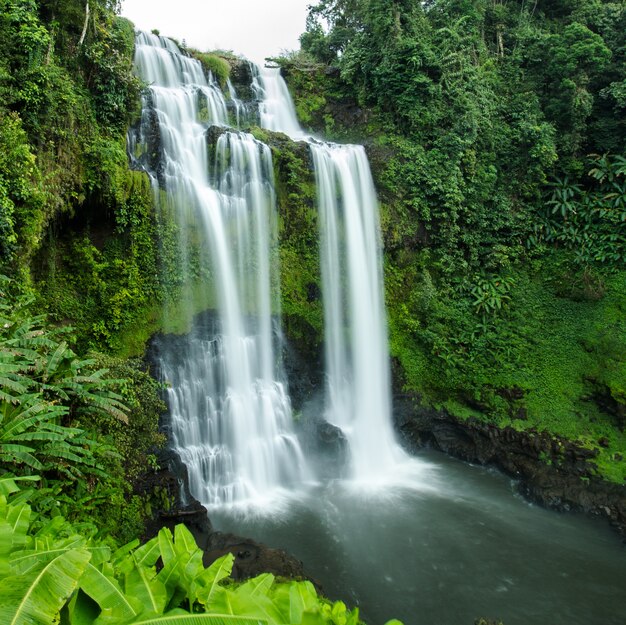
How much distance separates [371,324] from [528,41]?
13.7 meters

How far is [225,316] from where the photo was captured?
38.7 feet

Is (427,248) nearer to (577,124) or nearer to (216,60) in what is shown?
(577,124)

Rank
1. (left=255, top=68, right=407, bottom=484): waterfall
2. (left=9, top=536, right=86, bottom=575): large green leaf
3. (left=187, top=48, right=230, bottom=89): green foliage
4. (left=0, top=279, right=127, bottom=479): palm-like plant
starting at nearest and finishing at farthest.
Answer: (left=9, top=536, right=86, bottom=575): large green leaf
(left=0, top=279, right=127, bottom=479): palm-like plant
(left=255, top=68, right=407, bottom=484): waterfall
(left=187, top=48, right=230, bottom=89): green foliage

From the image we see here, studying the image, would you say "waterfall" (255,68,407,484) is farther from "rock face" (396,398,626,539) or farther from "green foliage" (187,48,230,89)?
"green foliage" (187,48,230,89)

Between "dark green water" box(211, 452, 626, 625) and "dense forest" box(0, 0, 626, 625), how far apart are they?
92.0 inches

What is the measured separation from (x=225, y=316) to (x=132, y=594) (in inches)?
382

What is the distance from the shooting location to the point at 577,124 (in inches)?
619

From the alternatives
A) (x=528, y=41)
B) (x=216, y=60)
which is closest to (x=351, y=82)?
(x=216, y=60)

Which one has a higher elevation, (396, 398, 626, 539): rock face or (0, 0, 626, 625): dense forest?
(0, 0, 626, 625): dense forest

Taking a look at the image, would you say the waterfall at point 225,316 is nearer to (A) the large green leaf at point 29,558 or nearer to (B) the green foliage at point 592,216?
(A) the large green leaf at point 29,558

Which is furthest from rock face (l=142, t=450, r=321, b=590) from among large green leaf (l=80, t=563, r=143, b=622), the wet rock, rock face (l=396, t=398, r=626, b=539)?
rock face (l=396, t=398, r=626, b=539)

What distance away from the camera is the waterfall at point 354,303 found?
13336mm

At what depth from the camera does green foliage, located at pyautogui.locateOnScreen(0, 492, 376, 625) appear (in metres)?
1.90

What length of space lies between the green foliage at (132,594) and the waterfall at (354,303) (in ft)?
34.6
